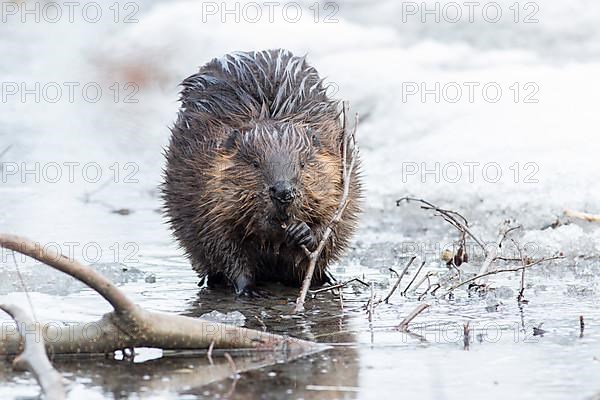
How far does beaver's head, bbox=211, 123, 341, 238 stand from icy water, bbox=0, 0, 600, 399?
38cm

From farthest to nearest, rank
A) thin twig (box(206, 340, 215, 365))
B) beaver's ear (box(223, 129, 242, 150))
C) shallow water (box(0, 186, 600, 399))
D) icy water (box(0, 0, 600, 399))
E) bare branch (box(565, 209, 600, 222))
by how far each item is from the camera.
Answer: bare branch (box(565, 209, 600, 222)), beaver's ear (box(223, 129, 242, 150)), thin twig (box(206, 340, 215, 365)), icy water (box(0, 0, 600, 399)), shallow water (box(0, 186, 600, 399))

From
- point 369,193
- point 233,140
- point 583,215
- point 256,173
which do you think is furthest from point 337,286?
point 369,193

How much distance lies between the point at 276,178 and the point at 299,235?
0.26m

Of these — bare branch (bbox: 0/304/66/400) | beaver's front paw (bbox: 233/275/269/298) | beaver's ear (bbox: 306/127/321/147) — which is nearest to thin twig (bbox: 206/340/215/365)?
→ bare branch (bbox: 0/304/66/400)

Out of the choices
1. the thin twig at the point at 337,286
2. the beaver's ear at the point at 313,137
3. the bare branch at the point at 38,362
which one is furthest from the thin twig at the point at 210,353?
the beaver's ear at the point at 313,137

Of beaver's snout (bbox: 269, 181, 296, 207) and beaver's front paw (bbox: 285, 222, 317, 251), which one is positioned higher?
beaver's snout (bbox: 269, 181, 296, 207)

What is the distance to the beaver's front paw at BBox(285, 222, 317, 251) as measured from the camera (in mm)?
5016

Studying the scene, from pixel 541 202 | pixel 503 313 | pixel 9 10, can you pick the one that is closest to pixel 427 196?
pixel 541 202

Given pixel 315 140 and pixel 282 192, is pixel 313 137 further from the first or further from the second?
pixel 282 192

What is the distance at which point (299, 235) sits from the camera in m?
5.02

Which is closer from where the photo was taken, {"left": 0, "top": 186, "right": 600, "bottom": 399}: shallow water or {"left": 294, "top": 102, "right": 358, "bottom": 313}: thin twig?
{"left": 0, "top": 186, "right": 600, "bottom": 399}: shallow water

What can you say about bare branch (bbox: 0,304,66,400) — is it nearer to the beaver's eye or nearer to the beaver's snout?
the beaver's snout

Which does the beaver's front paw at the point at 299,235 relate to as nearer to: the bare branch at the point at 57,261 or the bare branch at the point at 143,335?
the bare branch at the point at 143,335

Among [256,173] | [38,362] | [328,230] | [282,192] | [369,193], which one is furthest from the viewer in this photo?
[369,193]
